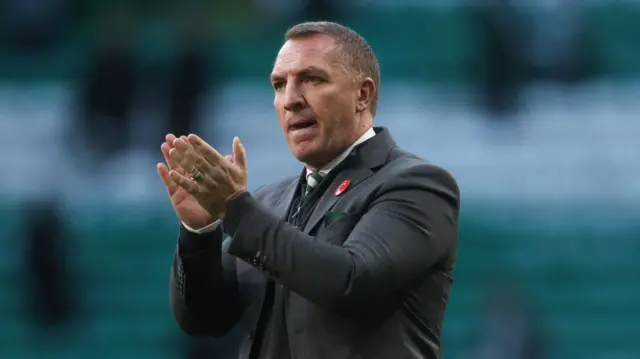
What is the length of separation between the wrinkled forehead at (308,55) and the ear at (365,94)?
10cm

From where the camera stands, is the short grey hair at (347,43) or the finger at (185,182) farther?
the short grey hair at (347,43)

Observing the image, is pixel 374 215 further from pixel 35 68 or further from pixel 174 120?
pixel 35 68

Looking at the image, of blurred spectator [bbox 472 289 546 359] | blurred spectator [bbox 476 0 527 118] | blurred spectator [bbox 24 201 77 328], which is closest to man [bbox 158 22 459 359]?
blurred spectator [bbox 472 289 546 359]

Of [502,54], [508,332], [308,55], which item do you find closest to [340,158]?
[308,55]

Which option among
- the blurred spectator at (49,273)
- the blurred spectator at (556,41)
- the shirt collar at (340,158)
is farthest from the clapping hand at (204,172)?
the blurred spectator at (556,41)

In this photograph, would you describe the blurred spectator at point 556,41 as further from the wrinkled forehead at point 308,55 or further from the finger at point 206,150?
the finger at point 206,150

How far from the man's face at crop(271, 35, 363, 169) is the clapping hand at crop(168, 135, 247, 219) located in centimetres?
23

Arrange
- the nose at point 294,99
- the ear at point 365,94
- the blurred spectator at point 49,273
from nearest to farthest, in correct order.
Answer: the nose at point 294,99
the ear at point 365,94
the blurred spectator at point 49,273

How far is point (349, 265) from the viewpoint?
2.11 meters

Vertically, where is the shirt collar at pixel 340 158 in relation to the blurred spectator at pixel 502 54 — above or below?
above

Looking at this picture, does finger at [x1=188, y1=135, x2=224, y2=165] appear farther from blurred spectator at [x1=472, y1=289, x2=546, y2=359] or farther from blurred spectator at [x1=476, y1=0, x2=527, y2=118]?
blurred spectator at [x1=476, y1=0, x2=527, y2=118]

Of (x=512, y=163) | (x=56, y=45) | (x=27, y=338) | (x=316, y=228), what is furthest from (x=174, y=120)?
(x=316, y=228)

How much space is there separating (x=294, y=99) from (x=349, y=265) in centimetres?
41

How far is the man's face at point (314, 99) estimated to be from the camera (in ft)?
7.75
